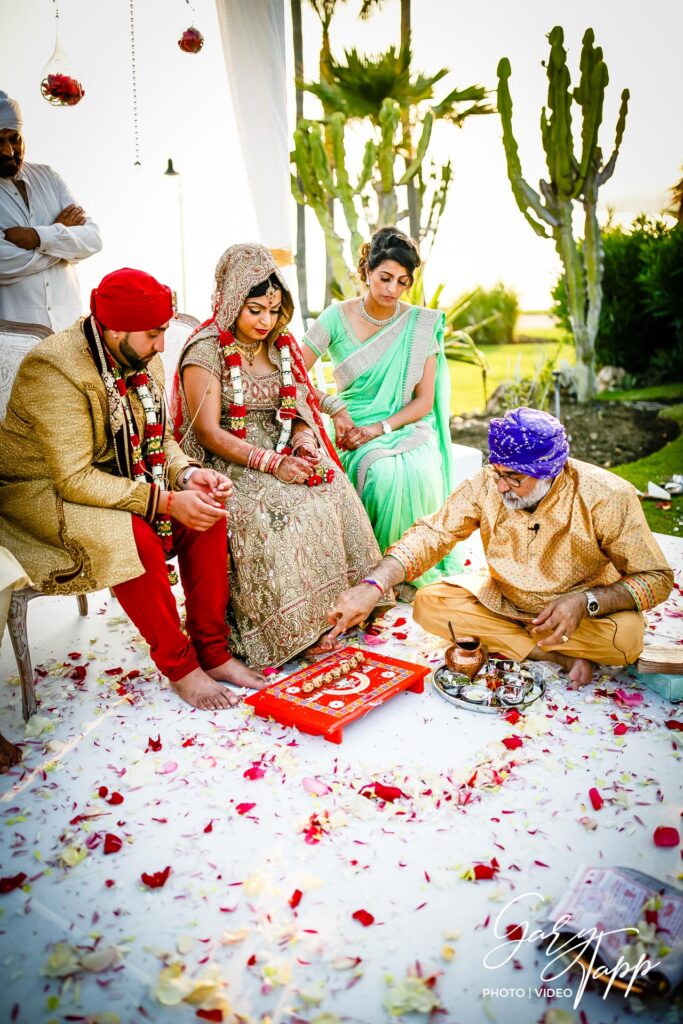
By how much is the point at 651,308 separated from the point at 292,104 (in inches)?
190

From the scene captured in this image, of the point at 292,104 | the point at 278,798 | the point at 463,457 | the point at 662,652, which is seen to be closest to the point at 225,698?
the point at 278,798

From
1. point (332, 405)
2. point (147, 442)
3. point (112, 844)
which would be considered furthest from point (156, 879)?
point (332, 405)

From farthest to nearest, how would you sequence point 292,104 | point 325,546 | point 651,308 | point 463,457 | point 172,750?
point 292,104, point 651,308, point 463,457, point 325,546, point 172,750

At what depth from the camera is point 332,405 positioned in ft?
14.2

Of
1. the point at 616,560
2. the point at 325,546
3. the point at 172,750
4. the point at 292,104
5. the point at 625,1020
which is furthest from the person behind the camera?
the point at 292,104

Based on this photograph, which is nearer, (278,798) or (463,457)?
(278,798)

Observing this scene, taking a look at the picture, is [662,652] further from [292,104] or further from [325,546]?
[292,104]

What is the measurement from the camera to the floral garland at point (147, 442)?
3.13m

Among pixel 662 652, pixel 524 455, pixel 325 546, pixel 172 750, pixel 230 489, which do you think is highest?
pixel 524 455

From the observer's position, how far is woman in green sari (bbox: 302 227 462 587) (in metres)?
4.11

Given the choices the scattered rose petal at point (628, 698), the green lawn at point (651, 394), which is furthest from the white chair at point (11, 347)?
the green lawn at point (651, 394)

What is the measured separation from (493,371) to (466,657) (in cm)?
895

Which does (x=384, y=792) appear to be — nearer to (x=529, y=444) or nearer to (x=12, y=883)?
(x=12, y=883)

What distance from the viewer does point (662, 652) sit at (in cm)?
311
